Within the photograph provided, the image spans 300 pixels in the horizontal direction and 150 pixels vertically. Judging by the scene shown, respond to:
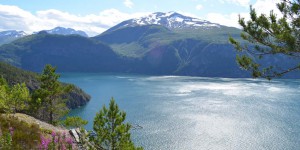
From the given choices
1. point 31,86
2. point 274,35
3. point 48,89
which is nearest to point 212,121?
point 48,89

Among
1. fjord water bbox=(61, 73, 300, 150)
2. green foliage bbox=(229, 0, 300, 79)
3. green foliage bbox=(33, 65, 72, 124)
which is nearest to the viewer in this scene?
green foliage bbox=(229, 0, 300, 79)

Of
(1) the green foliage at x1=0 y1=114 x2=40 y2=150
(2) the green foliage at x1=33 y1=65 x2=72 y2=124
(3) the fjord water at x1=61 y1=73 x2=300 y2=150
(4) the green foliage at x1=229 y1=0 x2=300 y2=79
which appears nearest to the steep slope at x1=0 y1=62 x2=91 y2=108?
(3) the fjord water at x1=61 y1=73 x2=300 y2=150

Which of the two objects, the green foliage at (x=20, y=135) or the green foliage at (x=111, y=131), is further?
the green foliage at (x=111, y=131)

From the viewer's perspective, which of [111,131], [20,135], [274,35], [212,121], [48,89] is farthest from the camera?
[212,121]

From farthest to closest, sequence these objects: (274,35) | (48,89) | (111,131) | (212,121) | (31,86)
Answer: (31,86)
(212,121)
(48,89)
(111,131)
(274,35)

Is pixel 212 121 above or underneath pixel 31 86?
underneath

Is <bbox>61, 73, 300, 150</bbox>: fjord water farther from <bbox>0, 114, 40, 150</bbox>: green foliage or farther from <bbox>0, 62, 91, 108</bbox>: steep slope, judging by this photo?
<bbox>0, 114, 40, 150</bbox>: green foliage

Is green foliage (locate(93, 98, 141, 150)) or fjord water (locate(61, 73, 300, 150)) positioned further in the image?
fjord water (locate(61, 73, 300, 150))

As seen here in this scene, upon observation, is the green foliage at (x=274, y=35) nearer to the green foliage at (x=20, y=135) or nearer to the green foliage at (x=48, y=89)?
the green foliage at (x=20, y=135)

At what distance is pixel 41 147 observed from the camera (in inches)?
861

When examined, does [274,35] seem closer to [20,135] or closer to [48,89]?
[20,135]

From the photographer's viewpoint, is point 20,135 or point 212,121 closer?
point 20,135

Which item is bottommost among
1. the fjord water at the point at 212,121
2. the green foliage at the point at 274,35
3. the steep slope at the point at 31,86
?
the fjord water at the point at 212,121

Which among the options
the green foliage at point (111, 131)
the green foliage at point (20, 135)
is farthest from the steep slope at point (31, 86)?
the green foliage at point (111, 131)
